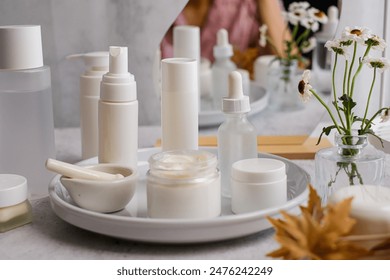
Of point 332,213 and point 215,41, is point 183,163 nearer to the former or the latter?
point 332,213

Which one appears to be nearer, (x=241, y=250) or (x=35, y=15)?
(x=241, y=250)

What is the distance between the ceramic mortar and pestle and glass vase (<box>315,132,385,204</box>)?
202 mm

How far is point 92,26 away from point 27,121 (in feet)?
0.95

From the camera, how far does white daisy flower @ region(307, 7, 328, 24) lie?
124 cm

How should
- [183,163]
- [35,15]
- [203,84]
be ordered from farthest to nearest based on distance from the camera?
[203,84]
[35,15]
[183,163]

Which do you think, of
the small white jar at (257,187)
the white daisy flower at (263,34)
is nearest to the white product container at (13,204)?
the small white jar at (257,187)

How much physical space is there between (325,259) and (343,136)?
16cm

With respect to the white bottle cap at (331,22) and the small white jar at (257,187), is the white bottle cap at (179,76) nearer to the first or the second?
the small white jar at (257,187)

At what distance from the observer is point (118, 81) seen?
792 millimetres

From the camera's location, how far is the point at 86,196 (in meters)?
0.73

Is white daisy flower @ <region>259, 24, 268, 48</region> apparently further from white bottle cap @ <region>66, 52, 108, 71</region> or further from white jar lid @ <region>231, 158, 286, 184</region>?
white jar lid @ <region>231, 158, 286, 184</region>

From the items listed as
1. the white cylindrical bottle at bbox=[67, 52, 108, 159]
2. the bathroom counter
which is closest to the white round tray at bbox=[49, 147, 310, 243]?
the bathroom counter

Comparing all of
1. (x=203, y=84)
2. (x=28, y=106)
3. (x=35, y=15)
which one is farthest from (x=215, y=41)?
(x=28, y=106)

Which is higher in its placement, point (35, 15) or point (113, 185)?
point (35, 15)
